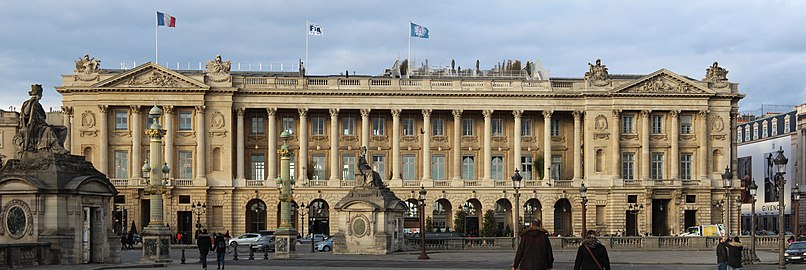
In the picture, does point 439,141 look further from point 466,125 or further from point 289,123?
point 289,123

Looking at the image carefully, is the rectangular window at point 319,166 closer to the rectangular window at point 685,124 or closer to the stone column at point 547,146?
the stone column at point 547,146

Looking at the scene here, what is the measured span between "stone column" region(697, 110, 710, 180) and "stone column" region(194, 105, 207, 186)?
42.3 meters

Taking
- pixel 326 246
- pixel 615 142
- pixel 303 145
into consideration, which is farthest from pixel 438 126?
pixel 326 246

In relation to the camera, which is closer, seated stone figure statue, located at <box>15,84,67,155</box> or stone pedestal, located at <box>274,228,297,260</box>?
seated stone figure statue, located at <box>15,84,67,155</box>

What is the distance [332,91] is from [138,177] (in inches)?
696

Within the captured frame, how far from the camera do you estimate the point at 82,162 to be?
46094mm

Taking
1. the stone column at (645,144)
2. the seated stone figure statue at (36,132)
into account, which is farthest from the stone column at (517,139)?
the seated stone figure statue at (36,132)

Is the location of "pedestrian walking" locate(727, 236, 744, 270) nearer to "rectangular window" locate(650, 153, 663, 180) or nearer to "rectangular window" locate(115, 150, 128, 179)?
"rectangular window" locate(650, 153, 663, 180)

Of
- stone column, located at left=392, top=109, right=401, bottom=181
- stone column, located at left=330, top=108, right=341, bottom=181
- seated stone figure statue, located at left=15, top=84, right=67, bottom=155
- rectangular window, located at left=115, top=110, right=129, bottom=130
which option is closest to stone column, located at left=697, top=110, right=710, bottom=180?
stone column, located at left=392, top=109, right=401, bottom=181

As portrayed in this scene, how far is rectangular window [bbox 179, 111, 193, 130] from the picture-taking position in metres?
116

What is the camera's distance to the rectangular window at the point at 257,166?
391 ft

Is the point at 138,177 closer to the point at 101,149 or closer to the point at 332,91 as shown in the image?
the point at 101,149

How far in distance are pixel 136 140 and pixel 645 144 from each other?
141ft

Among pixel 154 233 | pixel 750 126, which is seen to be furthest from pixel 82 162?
pixel 750 126
